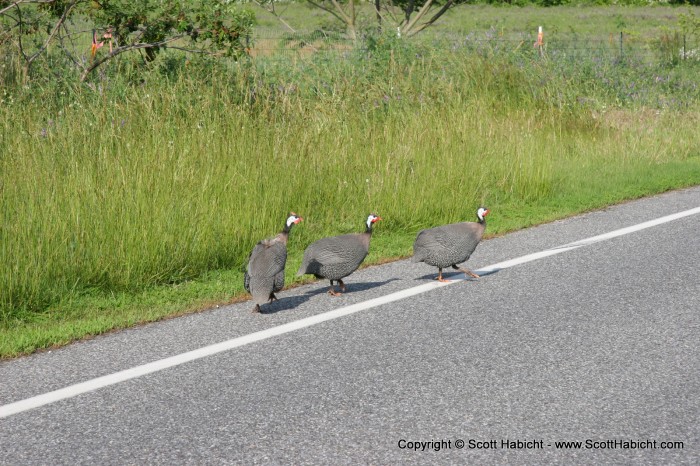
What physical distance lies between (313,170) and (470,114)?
3.02 m

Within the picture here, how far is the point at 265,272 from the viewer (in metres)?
5.89

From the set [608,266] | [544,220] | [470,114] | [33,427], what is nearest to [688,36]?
[470,114]

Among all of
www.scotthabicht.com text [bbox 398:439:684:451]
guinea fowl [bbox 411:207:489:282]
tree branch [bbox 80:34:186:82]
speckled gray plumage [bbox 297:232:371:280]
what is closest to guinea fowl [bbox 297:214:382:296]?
speckled gray plumage [bbox 297:232:371:280]

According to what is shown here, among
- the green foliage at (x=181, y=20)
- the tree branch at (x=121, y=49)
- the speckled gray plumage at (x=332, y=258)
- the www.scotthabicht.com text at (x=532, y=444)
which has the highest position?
the green foliage at (x=181, y=20)

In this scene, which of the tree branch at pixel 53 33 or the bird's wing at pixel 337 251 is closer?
the bird's wing at pixel 337 251

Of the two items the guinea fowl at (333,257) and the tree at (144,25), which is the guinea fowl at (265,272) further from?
the tree at (144,25)

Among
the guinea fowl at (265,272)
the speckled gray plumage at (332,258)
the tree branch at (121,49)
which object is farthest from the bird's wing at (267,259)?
the tree branch at (121,49)

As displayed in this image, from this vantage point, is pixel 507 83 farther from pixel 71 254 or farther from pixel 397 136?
pixel 71 254

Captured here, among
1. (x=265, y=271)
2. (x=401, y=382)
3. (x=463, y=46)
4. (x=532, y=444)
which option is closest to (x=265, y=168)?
(x=265, y=271)

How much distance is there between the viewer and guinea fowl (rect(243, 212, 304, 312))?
582 cm

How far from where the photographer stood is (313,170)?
8945 mm

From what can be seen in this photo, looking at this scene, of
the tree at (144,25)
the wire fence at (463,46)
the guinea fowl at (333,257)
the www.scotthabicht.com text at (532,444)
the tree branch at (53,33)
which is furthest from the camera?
the wire fence at (463,46)

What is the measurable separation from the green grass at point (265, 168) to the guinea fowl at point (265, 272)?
519 millimetres

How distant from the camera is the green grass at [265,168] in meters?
6.48
